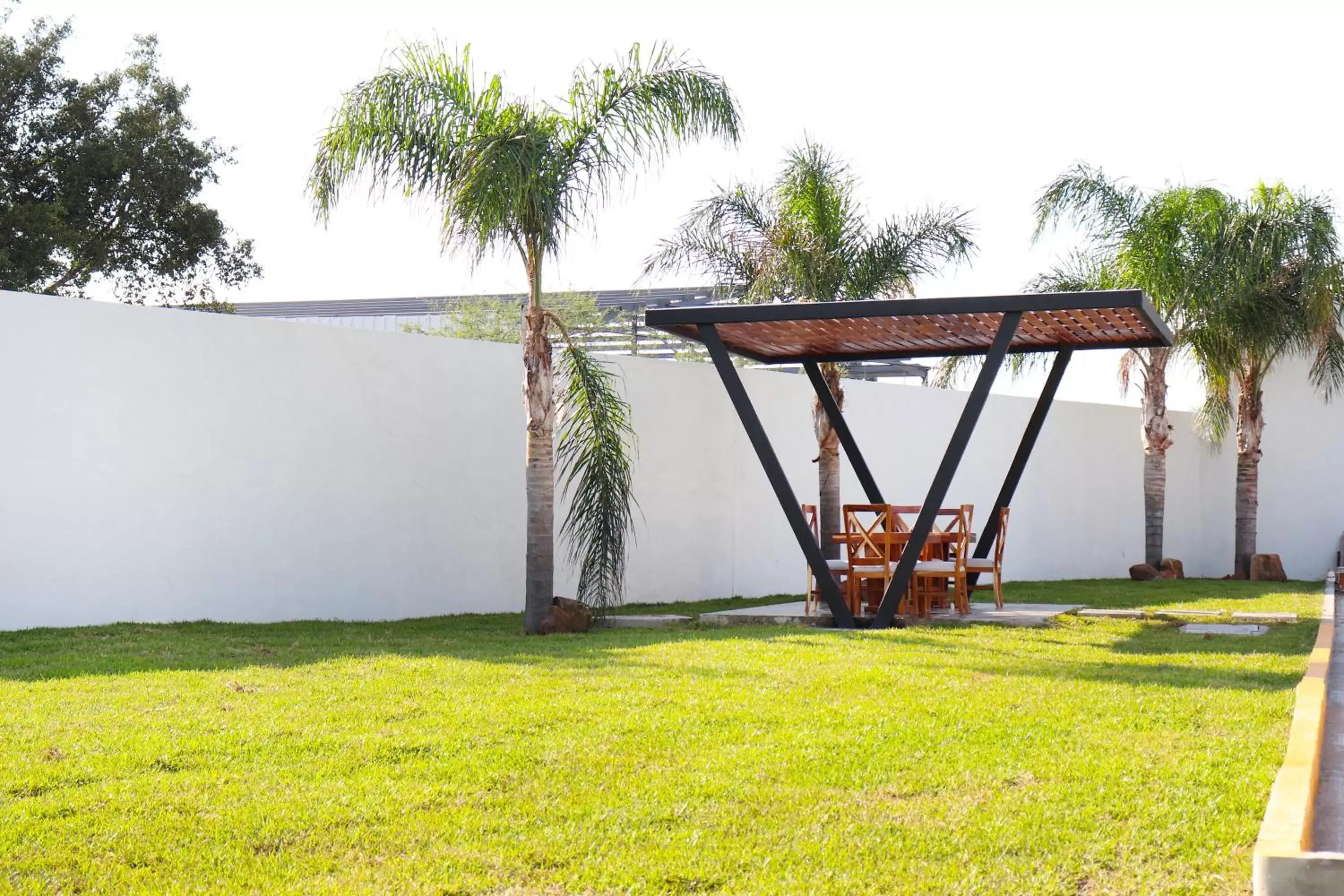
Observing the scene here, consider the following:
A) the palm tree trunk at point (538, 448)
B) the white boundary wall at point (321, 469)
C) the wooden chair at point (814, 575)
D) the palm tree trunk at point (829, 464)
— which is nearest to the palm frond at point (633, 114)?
the palm tree trunk at point (538, 448)

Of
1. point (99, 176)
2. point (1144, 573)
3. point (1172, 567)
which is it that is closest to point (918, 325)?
point (1144, 573)

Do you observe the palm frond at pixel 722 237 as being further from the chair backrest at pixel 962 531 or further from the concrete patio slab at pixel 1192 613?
the concrete patio slab at pixel 1192 613

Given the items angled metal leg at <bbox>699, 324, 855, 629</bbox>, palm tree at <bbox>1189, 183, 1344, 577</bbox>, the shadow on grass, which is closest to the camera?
the shadow on grass

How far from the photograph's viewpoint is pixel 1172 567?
17.8 meters

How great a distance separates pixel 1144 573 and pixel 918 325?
8.63 metres

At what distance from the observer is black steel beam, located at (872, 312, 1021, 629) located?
9.12 meters

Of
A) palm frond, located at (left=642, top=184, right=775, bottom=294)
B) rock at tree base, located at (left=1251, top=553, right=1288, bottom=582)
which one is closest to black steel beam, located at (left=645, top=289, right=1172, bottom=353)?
palm frond, located at (left=642, top=184, right=775, bottom=294)

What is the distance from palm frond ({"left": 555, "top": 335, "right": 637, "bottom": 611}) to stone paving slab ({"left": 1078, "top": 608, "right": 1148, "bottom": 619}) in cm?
389

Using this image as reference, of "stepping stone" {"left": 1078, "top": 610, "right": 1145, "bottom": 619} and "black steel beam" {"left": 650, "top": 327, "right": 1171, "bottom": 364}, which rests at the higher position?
"black steel beam" {"left": 650, "top": 327, "right": 1171, "bottom": 364}

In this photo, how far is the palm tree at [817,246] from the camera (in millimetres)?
13711

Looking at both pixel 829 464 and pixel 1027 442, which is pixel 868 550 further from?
pixel 829 464

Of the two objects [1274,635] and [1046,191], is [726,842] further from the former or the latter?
[1046,191]

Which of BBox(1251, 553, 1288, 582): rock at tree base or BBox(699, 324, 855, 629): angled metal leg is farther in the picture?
BBox(1251, 553, 1288, 582): rock at tree base

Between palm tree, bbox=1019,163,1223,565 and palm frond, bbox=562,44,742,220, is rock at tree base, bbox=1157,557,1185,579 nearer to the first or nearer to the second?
palm tree, bbox=1019,163,1223,565
